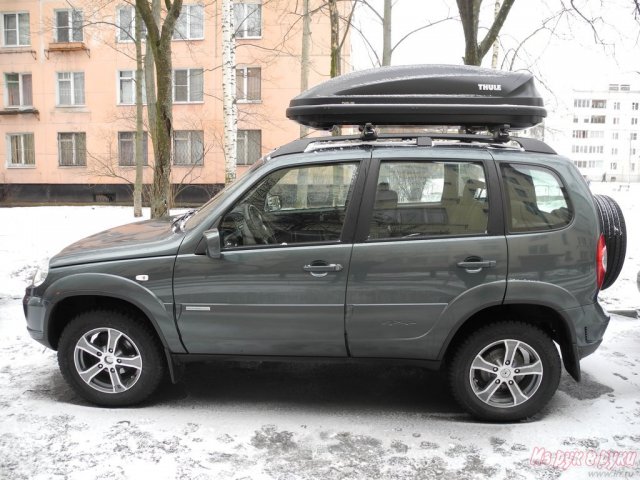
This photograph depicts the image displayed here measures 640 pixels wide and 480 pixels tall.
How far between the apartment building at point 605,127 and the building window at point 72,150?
90.8 meters

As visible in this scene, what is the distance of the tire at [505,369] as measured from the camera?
3.79 metres

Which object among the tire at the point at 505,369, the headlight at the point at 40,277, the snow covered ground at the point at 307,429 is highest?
the headlight at the point at 40,277

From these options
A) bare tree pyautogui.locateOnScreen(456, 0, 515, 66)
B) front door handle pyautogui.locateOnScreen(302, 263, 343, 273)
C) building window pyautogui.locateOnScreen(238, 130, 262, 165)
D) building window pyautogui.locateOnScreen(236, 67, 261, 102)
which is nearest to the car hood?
front door handle pyautogui.locateOnScreen(302, 263, 343, 273)

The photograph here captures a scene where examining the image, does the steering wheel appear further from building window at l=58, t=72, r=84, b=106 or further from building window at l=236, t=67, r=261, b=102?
building window at l=58, t=72, r=84, b=106

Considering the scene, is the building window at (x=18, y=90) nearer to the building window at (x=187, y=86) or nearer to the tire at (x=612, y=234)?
the building window at (x=187, y=86)

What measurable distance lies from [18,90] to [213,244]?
2917 centimetres

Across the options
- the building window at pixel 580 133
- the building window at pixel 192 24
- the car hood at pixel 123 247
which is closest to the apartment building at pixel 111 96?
the building window at pixel 192 24

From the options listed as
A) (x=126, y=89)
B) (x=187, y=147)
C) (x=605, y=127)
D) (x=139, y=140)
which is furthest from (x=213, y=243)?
(x=605, y=127)

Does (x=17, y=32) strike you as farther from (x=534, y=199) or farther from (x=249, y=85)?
(x=534, y=199)

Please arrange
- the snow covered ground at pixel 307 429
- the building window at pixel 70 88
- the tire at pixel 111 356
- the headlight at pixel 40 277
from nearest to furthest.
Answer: the snow covered ground at pixel 307 429
the tire at pixel 111 356
the headlight at pixel 40 277
the building window at pixel 70 88

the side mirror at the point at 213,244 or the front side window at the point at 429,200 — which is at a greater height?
the front side window at the point at 429,200

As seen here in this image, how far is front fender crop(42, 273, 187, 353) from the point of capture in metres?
3.84

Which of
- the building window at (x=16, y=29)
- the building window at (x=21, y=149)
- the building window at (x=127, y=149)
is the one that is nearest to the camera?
the building window at (x=127, y=149)

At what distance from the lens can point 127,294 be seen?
12.6 feet
